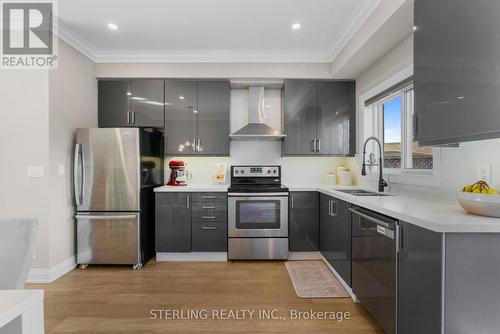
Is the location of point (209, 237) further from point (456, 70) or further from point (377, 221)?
point (456, 70)

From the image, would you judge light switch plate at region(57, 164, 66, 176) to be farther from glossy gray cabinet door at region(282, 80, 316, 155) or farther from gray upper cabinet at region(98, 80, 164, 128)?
glossy gray cabinet door at region(282, 80, 316, 155)

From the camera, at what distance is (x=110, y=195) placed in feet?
10.1

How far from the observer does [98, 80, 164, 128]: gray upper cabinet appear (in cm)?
360

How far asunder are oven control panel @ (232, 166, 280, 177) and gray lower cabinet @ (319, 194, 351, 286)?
0.79 meters

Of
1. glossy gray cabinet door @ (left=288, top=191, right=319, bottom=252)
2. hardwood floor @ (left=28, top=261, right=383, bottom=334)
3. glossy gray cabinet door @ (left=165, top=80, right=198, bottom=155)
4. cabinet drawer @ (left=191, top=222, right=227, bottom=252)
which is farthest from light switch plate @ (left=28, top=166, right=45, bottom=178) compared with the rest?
glossy gray cabinet door @ (left=288, top=191, right=319, bottom=252)

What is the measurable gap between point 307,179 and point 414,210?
→ 242cm

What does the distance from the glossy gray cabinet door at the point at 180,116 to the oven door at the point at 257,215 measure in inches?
40.4

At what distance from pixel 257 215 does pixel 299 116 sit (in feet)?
4.91

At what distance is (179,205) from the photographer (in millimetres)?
3338

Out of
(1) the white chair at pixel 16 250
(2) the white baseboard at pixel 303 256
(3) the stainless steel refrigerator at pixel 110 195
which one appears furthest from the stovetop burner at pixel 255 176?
(1) the white chair at pixel 16 250

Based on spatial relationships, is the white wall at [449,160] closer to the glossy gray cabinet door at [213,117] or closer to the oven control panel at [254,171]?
the oven control panel at [254,171]

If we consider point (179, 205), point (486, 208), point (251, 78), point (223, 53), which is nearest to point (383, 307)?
point (486, 208)

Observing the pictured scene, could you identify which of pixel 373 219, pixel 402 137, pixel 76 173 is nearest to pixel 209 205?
pixel 76 173

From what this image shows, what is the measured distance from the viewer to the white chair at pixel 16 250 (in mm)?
1093
